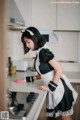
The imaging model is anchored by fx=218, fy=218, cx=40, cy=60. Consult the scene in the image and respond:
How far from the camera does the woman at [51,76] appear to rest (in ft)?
5.91

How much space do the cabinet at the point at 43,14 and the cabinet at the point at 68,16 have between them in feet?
0.25

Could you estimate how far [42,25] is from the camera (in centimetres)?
280

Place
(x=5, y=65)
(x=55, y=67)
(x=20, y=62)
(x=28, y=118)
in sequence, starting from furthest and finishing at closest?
(x=20, y=62), (x=55, y=67), (x=28, y=118), (x=5, y=65)

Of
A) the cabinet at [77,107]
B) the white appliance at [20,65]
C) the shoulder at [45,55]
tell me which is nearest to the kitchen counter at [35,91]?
the shoulder at [45,55]

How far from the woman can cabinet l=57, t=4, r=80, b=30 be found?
37.9 inches

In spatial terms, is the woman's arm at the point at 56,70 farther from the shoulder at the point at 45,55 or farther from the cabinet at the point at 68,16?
the cabinet at the point at 68,16

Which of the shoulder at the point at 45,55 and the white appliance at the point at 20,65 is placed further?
the white appliance at the point at 20,65

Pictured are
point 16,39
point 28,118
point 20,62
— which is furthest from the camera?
point 16,39

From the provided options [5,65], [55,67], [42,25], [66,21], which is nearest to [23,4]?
[42,25]

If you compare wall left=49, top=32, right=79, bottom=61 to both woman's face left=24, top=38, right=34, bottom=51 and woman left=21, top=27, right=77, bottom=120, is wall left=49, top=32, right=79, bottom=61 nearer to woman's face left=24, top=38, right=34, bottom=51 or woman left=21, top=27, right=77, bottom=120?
woman left=21, top=27, right=77, bottom=120

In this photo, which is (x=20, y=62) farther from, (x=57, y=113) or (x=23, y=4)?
(x=57, y=113)

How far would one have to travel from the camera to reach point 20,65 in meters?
2.95

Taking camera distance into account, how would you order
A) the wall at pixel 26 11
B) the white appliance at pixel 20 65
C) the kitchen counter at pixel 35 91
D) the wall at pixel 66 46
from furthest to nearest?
the wall at pixel 66 46 < the white appliance at pixel 20 65 < the wall at pixel 26 11 < the kitchen counter at pixel 35 91

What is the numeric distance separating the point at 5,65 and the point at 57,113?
1555mm
